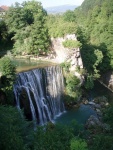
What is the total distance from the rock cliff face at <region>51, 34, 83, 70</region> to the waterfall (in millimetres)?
1672

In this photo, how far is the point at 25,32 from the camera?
29.5m

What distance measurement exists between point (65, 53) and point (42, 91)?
209 inches

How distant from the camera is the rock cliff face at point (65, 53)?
27.4 meters

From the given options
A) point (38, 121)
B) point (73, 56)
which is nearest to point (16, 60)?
point (73, 56)

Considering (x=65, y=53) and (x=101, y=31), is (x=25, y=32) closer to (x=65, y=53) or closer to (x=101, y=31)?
(x=65, y=53)

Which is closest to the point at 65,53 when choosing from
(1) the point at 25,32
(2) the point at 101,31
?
(1) the point at 25,32

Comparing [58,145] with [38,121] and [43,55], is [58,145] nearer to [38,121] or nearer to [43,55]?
[38,121]

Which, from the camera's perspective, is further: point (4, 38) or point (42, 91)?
point (4, 38)

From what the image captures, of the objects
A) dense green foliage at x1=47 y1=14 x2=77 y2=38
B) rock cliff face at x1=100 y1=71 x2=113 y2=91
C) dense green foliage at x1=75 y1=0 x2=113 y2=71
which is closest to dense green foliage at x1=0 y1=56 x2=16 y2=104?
dense green foliage at x1=47 y1=14 x2=77 y2=38

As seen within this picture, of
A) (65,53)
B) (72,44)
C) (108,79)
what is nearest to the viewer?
Answer: (72,44)

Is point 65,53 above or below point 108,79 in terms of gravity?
above

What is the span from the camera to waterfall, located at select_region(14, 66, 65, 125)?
74.1ft

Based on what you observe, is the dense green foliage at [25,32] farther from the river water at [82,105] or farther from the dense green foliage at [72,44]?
the dense green foliage at [72,44]

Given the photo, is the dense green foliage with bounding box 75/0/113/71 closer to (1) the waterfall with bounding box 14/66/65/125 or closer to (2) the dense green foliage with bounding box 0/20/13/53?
(1) the waterfall with bounding box 14/66/65/125
